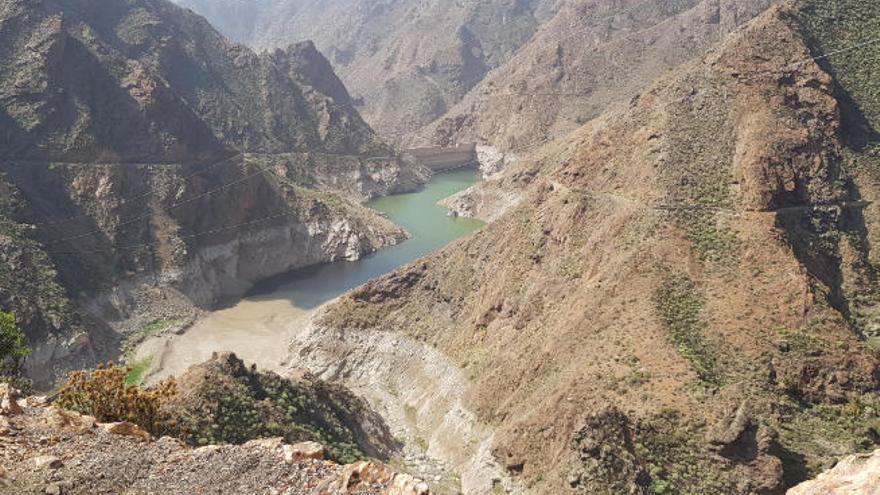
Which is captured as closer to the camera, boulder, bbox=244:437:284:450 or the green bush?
boulder, bbox=244:437:284:450

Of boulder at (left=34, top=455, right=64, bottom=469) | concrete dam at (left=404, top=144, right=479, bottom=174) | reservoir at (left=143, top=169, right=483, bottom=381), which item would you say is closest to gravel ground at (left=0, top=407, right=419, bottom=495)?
boulder at (left=34, top=455, right=64, bottom=469)

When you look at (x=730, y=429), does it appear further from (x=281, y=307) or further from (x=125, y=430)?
(x=281, y=307)

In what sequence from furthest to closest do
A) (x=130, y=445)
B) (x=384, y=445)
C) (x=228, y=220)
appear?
(x=228, y=220) < (x=384, y=445) < (x=130, y=445)

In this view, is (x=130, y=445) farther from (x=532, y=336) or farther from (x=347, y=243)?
(x=347, y=243)

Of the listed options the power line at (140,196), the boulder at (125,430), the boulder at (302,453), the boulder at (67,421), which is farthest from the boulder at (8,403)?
the power line at (140,196)

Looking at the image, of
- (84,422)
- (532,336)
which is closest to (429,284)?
(532,336)

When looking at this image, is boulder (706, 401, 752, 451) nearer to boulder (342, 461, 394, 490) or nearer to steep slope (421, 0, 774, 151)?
boulder (342, 461, 394, 490)
